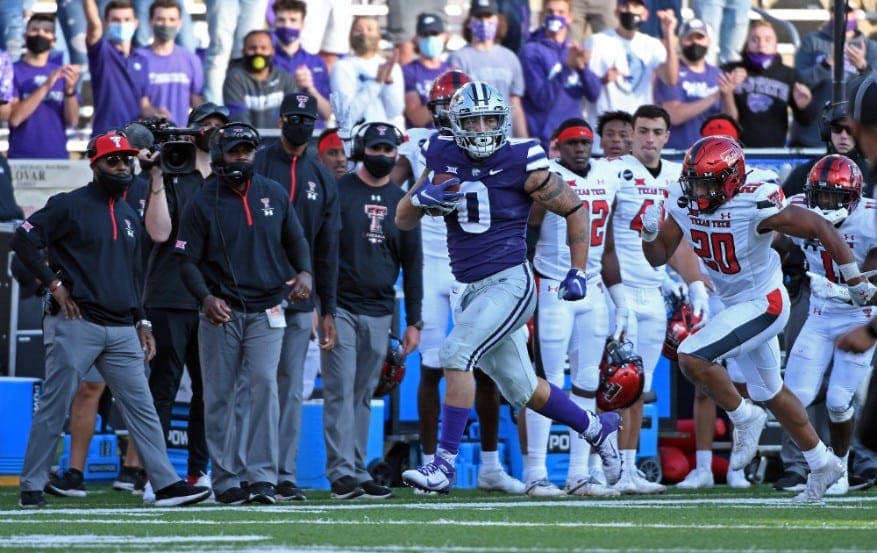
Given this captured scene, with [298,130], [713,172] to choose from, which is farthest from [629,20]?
[713,172]

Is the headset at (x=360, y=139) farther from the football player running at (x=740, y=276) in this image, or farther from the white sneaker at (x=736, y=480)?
the white sneaker at (x=736, y=480)

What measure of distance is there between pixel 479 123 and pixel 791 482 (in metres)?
3.29

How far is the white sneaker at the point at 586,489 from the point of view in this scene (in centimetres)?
970

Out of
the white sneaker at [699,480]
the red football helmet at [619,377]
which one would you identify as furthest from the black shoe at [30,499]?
the white sneaker at [699,480]

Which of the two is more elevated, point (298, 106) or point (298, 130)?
point (298, 106)

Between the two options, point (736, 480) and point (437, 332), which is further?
point (736, 480)

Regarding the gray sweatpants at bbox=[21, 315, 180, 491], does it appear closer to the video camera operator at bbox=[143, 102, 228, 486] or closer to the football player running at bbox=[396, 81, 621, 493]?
the video camera operator at bbox=[143, 102, 228, 486]

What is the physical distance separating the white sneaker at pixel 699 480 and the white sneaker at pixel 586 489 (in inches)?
43.3

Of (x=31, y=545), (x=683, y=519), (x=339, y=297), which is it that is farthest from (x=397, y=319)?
(x=31, y=545)

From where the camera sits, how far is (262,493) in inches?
349

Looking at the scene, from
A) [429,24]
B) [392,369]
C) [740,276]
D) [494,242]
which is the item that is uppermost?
[429,24]

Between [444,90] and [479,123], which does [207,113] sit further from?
[479,123]

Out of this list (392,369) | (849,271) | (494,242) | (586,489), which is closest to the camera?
(849,271)

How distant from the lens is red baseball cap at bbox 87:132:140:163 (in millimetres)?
8867
